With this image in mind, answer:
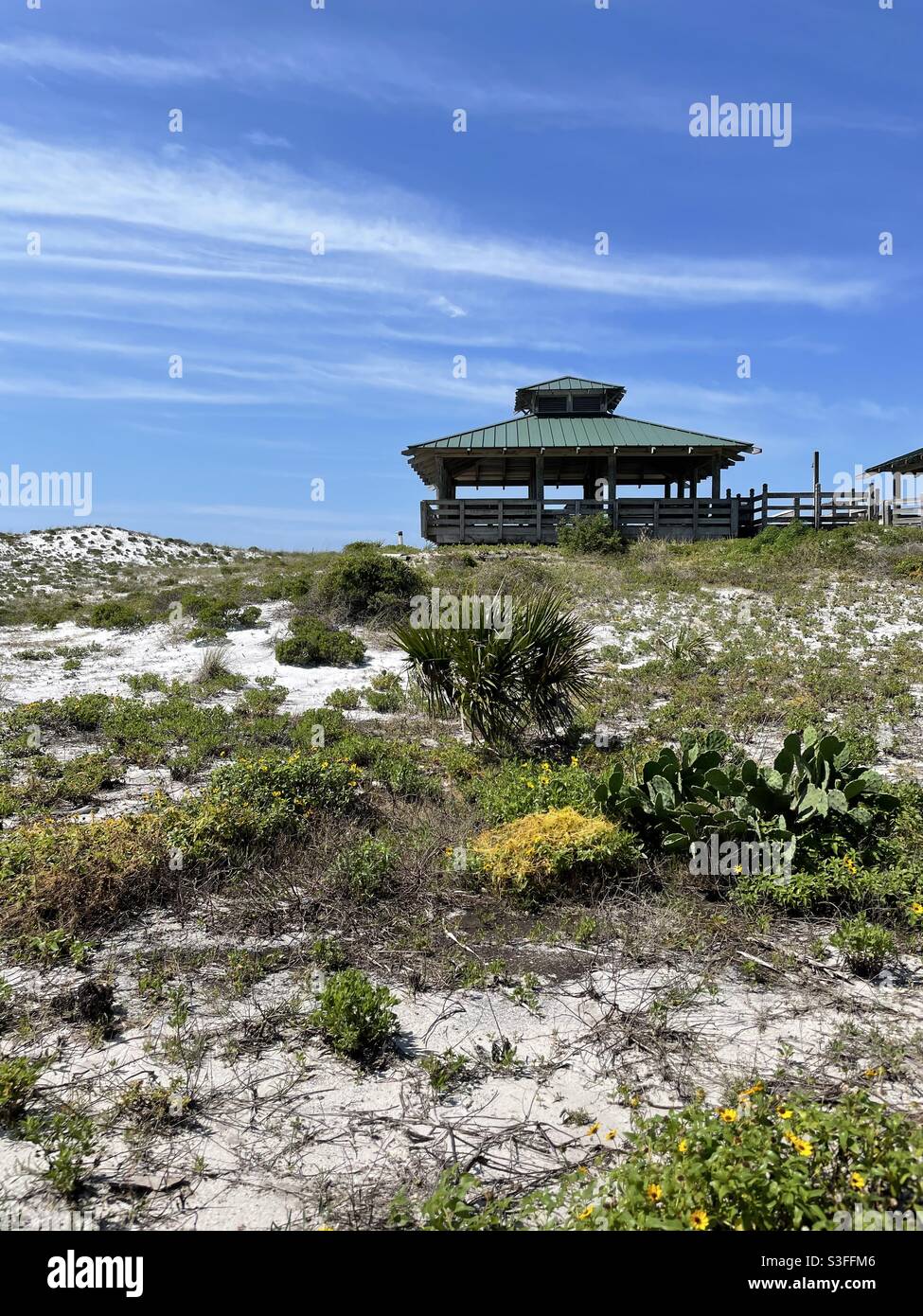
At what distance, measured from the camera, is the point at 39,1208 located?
3.03 metres

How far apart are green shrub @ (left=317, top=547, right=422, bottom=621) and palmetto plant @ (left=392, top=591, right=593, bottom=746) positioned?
7278mm

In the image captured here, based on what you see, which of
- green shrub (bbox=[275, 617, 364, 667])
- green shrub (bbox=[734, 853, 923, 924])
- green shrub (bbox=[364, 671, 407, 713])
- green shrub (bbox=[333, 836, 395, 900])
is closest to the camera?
green shrub (bbox=[734, 853, 923, 924])

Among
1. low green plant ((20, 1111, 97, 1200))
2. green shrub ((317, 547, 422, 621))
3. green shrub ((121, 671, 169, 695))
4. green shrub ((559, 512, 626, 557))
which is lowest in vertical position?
low green plant ((20, 1111, 97, 1200))

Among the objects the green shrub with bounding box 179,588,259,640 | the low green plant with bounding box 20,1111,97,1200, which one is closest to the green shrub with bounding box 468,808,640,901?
the low green plant with bounding box 20,1111,97,1200

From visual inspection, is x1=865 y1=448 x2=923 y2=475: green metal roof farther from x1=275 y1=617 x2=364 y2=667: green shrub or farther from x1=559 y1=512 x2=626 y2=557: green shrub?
x1=275 y1=617 x2=364 y2=667: green shrub

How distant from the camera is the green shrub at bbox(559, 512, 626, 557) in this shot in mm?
23969

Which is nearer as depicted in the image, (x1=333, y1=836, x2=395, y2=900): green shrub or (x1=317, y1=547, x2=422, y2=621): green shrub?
(x1=333, y1=836, x2=395, y2=900): green shrub

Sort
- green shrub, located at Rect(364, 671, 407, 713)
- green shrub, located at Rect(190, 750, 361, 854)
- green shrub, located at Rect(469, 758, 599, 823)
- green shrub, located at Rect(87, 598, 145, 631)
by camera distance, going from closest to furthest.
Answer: green shrub, located at Rect(190, 750, 361, 854) → green shrub, located at Rect(469, 758, 599, 823) → green shrub, located at Rect(364, 671, 407, 713) → green shrub, located at Rect(87, 598, 145, 631)

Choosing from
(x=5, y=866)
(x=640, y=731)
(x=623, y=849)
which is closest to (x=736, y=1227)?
(x=623, y=849)

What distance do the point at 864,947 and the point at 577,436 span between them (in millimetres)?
24622

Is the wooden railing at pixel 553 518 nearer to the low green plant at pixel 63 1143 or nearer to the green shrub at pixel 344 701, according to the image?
the green shrub at pixel 344 701

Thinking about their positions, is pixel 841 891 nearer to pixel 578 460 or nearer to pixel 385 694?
pixel 385 694

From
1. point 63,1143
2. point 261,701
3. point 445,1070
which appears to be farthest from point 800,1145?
point 261,701
